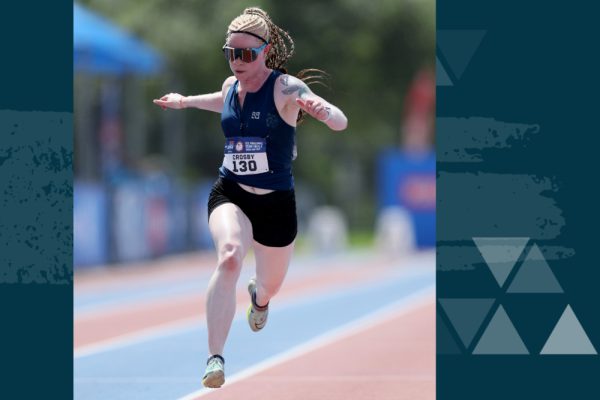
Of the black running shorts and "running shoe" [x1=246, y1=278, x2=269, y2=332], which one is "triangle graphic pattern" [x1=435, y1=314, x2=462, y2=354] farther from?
"running shoe" [x1=246, y1=278, x2=269, y2=332]

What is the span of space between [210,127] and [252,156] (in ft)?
138

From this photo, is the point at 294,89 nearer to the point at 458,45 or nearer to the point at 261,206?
the point at 261,206

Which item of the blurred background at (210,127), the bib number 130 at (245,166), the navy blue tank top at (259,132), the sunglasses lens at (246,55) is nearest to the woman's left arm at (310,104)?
the navy blue tank top at (259,132)

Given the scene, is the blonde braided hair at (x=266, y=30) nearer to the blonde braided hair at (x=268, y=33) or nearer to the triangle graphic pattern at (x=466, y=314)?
the blonde braided hair at (x=268, y=33)

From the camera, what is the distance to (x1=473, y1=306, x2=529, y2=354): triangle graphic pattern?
7.41 m

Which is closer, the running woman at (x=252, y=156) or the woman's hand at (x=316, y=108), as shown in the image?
the woman's hand at (x=316, y=108)

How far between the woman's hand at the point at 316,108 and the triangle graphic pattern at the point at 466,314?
1.17 meters

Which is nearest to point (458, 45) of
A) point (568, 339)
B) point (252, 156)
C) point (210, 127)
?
point (252, 156)

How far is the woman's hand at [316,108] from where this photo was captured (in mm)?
7371

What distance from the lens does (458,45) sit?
7.33 meters

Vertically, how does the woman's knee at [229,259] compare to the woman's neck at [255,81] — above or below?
below

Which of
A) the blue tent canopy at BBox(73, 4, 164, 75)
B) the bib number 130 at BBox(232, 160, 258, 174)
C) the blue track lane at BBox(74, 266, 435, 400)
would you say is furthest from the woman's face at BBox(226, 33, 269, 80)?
the blue tent canopy at BBox(73, 4, 164, 75)

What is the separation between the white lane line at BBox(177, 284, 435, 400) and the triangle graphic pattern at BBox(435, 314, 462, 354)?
6.95ft

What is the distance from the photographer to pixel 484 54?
291 inches
